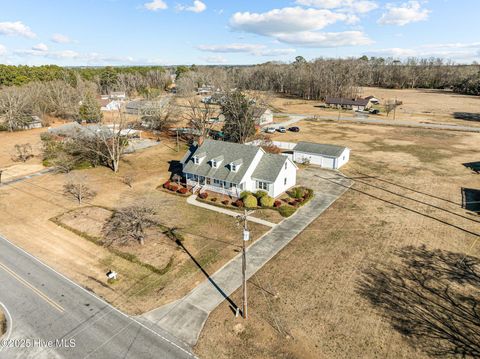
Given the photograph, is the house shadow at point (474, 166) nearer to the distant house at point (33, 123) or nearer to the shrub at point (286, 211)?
the shrub at point (286, 211)

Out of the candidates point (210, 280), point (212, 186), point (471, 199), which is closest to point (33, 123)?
point (212, 186)

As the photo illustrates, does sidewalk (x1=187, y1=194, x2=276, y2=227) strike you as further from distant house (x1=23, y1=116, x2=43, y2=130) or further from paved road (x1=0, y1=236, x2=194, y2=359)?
distant house (x1=23, y1=116, x2=43, y2=130)

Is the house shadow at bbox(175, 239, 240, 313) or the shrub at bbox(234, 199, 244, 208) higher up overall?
the shrub at bbox(234, 199, 244, 208)

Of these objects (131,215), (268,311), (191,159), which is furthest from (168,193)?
(268,311)

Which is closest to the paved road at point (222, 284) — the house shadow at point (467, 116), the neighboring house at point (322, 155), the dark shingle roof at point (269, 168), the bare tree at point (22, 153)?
the dark shingle roof at point (269, 168)

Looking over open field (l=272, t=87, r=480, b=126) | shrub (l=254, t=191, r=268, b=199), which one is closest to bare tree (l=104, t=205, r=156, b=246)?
shrub (l=254, t=191, r=268, b=199)

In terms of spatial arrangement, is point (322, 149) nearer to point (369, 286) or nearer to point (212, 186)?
point (212, 186)
